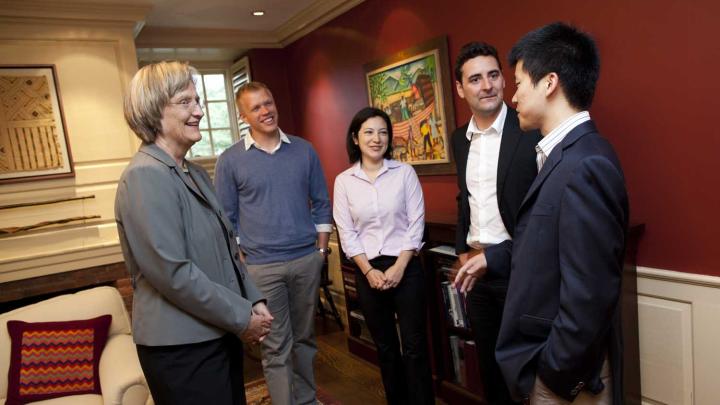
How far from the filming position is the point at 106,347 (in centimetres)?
247

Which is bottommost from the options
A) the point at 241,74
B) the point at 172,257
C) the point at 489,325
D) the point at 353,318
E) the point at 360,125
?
the point at 353,318

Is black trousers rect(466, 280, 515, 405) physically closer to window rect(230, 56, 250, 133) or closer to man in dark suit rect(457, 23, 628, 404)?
man in dark suit rect(457, 23, 628, 404)

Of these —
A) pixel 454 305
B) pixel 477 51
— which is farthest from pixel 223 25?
pixel 454 305

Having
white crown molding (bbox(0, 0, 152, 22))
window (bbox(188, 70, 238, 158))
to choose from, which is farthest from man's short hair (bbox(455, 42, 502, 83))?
window (bbox(188, 70, 238, 158))

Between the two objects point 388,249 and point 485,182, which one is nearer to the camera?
point 485,182

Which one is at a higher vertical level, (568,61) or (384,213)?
(568,61)

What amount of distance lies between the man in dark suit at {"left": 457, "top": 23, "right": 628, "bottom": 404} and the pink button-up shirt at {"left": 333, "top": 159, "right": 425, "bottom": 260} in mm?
1036

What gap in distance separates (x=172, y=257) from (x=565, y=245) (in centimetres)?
99

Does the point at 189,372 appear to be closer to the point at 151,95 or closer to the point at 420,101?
the point at 151,95

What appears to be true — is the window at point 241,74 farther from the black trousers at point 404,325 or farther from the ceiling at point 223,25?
the black trousers at point 404,325

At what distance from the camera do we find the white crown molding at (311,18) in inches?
152

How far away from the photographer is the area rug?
9.39ft

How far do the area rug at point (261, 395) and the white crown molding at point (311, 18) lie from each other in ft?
9.43

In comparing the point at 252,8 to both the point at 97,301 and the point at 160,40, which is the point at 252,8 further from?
the point at 97,301
